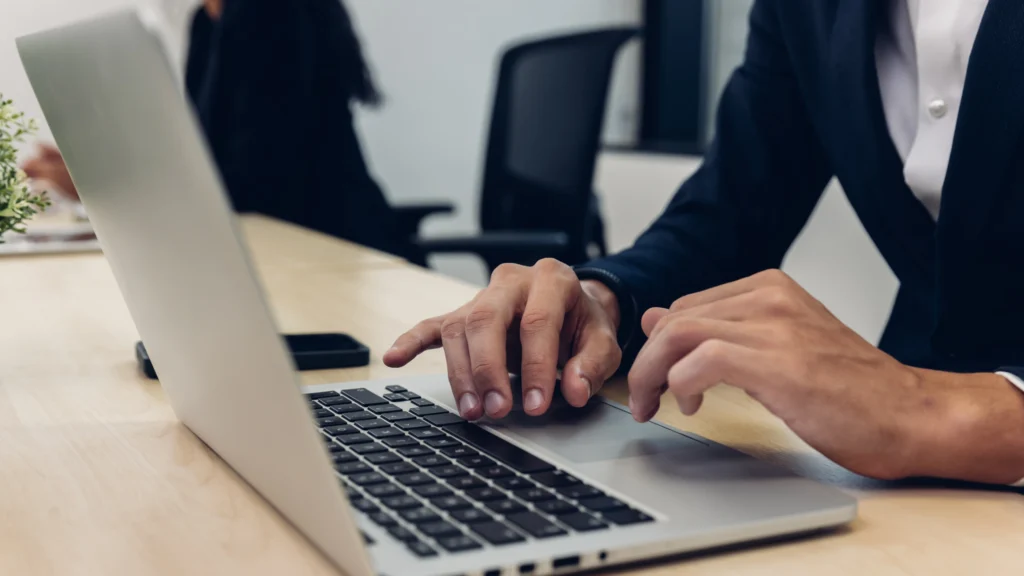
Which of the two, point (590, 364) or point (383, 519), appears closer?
point (383, 519)

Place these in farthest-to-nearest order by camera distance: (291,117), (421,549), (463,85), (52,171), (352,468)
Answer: (463,85)
(291,117)
(52,171)
(352,468)
(421,549)

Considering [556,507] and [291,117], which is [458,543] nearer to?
[556,507]

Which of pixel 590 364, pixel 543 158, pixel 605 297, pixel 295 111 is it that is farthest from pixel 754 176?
pixel 295 111

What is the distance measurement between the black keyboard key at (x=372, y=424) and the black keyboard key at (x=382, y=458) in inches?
2.2

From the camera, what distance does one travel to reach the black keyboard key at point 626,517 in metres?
0.45

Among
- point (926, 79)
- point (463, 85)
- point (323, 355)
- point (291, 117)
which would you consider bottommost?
point (463, 85)

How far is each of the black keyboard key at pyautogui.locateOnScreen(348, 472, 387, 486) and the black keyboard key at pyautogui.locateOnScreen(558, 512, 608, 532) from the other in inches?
3.6

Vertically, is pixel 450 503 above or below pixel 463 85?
above

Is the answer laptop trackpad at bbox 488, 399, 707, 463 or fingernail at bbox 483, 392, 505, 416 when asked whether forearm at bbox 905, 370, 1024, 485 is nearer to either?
laptop trackpad at bbox 488, 399, 707, 463

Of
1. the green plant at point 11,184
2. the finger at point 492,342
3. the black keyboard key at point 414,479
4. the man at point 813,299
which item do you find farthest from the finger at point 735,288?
the green plant at point 11,184

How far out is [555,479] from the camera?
1.64 feet

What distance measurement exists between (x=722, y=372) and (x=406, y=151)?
2.84 metres

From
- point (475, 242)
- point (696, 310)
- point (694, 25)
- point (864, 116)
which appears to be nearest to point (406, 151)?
point (694, 25)

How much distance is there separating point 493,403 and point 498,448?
6cm
